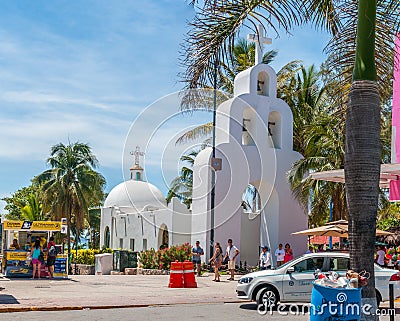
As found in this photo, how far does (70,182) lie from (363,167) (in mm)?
45320

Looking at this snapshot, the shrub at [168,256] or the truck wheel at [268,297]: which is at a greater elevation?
the shrub at [168,256]

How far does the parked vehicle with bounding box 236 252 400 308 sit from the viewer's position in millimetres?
16812

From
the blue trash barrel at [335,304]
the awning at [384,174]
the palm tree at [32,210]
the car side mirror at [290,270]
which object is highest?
the palm tree at [32,210]

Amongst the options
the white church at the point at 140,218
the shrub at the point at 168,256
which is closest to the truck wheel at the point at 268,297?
the shrub at the point at 168,256

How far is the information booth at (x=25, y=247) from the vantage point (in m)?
25.9

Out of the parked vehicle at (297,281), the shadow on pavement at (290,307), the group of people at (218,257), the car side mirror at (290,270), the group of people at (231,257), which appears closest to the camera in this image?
the shadow on pavement at (290,307)

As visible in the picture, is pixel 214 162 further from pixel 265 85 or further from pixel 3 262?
pixel 3 262

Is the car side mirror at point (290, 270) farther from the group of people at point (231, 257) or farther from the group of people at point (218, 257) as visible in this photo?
the group of people at point (218, 257)

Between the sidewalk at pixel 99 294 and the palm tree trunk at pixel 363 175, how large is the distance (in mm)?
9045

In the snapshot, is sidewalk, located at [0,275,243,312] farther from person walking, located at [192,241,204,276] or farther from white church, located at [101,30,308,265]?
white church, located at [101,30,308,265]

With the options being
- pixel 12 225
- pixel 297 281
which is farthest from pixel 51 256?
pixel 297 281

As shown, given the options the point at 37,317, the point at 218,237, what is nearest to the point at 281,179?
the point at 218,237

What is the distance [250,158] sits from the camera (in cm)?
3231

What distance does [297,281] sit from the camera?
1684 centimetres
